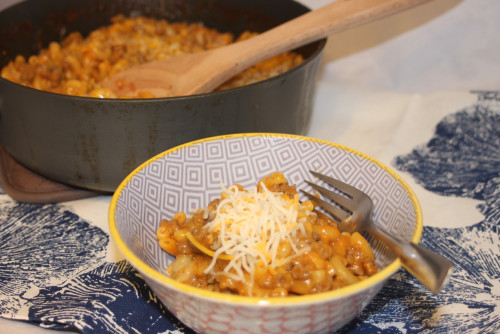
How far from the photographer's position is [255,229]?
103 cm

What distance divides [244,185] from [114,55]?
1.06m

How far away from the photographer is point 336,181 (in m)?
1.27

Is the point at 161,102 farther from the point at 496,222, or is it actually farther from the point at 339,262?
the point at 496,222

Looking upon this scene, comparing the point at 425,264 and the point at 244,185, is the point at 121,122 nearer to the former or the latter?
the point at 244,185

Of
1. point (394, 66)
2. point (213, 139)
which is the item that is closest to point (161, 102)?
point (213, 139)

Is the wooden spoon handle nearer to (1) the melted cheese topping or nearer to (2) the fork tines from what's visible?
(2) the fork tines

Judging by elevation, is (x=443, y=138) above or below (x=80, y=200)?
above

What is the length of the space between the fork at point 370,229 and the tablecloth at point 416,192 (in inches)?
8.3

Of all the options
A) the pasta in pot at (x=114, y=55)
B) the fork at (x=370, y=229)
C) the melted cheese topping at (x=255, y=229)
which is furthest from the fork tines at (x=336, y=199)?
the pasta in pot at (x=114, y=55)

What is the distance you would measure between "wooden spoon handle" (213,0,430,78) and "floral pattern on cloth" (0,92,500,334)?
599 mm

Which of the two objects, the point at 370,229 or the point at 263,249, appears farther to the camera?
the point at 370,229

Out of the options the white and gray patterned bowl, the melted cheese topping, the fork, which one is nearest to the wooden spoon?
the white and gray patterned bowl

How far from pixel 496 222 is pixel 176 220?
978 mm

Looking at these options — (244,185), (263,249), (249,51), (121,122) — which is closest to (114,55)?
(249,51)
